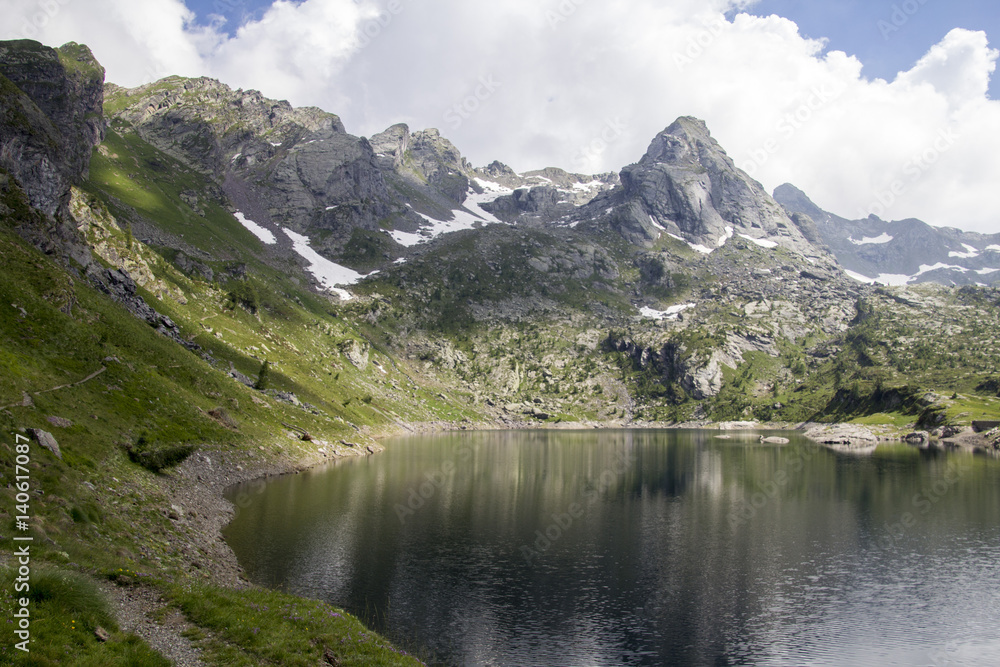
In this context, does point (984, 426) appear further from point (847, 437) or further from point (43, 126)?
point (43, 126)

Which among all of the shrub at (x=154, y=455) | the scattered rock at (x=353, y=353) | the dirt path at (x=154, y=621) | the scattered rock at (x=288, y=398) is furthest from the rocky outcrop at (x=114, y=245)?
the dirt path at (x=154, y=621)

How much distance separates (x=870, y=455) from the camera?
137625mm

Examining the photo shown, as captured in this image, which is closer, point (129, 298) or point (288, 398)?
point (129, 298)

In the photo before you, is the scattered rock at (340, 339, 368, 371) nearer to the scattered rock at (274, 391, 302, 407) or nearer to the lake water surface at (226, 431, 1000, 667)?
the scattered rock at (274, 391, 302, 407)

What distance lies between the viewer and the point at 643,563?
51406mm

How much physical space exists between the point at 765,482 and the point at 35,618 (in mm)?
102988

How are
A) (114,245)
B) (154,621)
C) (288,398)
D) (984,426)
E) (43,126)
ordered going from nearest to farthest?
(154,621)
(43,126)
(288,398)
(114,245)
(984,426)

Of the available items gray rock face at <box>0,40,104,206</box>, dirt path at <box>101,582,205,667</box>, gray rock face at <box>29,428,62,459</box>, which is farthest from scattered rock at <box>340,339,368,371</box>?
dirt path at <box>101,582,205,667</box>

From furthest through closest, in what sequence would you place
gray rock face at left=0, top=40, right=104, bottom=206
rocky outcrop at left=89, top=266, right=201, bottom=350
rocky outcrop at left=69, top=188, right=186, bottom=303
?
rocky outcrop at left=69, top=188, right=186, bottom=303, gray rock face at left=0, top=40, right=104, bottom=206, rocky outcrop at left=89, top=266, right=201, bottom=350

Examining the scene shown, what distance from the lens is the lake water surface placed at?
3609 cm

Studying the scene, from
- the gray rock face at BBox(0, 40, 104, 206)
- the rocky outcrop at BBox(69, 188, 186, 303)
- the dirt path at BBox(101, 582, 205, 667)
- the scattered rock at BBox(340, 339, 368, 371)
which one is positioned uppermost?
the gray rock face at BBox(0, 40, 104, 206)

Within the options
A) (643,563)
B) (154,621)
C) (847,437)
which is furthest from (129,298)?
(847,437)

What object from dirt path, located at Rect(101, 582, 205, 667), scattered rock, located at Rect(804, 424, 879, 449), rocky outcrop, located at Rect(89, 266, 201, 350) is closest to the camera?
dirt path, located at Rect(101, 582, 205, 667)

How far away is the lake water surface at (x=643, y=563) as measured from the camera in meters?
36.1
